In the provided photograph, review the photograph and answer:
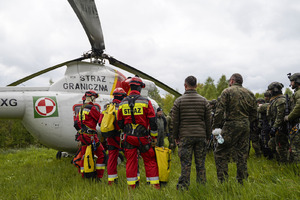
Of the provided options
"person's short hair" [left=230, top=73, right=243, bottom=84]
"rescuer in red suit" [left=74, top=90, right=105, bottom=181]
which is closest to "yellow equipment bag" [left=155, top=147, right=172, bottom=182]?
"rescuer in red suit" [left=74, top=90, right=105, bottom=181]

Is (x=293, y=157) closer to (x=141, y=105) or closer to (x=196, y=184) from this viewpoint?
(x=196, y=184)

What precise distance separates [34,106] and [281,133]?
564 cm

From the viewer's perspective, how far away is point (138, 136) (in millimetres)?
3596

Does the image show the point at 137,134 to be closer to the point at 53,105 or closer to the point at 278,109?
the point at 278,109

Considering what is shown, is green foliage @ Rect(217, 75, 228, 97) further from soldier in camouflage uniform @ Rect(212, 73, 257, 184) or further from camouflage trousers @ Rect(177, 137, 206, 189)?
camouflage trousers @ Rect(177, 137, 206, 189)

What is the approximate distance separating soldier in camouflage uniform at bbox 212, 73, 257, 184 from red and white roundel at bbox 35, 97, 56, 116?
410cm

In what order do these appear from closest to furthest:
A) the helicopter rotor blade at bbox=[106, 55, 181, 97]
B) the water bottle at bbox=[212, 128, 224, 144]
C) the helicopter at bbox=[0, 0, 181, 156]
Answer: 1. the water bottle at bbox=[212, 128, 224, 144]
2. the helicopter at bbox=[0, 0, 181, 156]
3. the helicopter rotor blade at bbox=[106, 55, 181, 97]

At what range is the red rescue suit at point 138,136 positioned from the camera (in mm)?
3594

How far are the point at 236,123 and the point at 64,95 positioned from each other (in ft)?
14.4

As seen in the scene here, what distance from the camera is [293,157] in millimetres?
3635

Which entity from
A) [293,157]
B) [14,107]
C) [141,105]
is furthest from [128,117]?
[14,107]

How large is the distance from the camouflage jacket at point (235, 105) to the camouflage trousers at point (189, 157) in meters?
0.54

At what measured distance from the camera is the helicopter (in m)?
5.37

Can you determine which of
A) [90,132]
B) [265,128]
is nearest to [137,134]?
[90,132]
